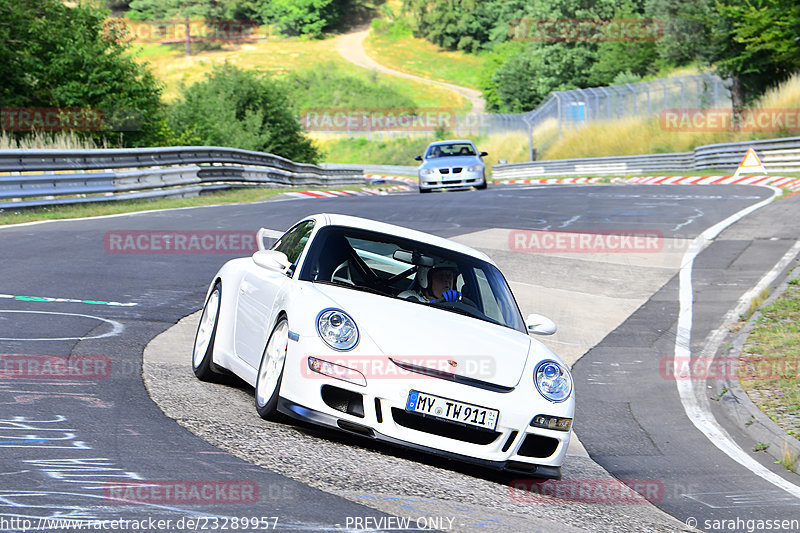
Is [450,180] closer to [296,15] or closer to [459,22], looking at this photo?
[459,22]

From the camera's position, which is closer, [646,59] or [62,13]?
[62,13]

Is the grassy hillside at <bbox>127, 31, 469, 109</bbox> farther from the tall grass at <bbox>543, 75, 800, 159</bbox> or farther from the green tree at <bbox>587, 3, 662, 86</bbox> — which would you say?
the tall grass at <bbox>543, 75, 800, 159</bbox>

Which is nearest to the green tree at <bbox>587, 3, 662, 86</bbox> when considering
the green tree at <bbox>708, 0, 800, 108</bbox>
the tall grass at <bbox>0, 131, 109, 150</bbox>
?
the green tree at <bbox>708, 0, 800, 108</bbox>

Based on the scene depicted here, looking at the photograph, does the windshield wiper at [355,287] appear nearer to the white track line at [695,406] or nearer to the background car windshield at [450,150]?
the white track line at [695,406]

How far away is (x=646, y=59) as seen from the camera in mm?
74500

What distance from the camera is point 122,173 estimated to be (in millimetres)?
21969

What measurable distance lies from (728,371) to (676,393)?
0.85 metres

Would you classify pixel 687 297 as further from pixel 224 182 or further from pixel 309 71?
pixel 309 71

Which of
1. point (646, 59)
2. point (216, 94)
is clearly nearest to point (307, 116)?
point (646, 59)
